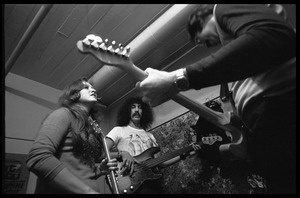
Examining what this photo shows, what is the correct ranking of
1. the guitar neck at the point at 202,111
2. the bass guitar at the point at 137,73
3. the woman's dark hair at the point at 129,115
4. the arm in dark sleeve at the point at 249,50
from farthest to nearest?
the woman's dark hair at the point at 129,115 < the guitar neck at the point at 202,111 < the bass guitar at the point at 137,73 < the arm in dark sleeve at the point at 249,50

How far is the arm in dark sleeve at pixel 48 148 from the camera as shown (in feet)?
3.08

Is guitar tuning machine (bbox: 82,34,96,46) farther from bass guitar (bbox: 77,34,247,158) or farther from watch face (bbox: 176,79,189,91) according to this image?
watch face (bbox: 176,79,189,91)

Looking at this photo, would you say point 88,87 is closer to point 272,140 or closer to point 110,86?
point 110,86

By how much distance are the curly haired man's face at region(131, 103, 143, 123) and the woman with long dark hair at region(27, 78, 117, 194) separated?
735mm

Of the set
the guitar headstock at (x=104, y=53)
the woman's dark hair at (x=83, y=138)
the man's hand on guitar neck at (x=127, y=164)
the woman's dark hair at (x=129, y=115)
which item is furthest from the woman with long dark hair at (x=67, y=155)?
the woman's dark hair at (x=129, y=115)

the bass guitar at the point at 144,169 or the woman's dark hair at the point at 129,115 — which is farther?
the woman's dark hair at the point at 129,115

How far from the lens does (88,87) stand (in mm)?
1562

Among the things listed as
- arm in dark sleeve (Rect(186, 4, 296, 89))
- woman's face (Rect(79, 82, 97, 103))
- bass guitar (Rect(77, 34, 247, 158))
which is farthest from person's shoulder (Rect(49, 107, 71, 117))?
arm in dark sleeve (Rect(186, 4, 296, 89))

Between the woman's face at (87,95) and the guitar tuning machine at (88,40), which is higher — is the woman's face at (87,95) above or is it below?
above

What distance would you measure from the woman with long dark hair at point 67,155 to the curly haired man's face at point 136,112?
74 cm

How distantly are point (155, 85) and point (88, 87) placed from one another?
2.95 ft

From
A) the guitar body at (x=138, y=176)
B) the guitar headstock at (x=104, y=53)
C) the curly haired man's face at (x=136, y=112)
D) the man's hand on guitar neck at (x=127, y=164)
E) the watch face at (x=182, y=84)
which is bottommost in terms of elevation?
the guitar body at (x=138, y=176)

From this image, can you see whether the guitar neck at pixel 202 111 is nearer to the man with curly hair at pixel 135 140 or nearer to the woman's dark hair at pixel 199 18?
the woman's dark hair at pixel 199 18

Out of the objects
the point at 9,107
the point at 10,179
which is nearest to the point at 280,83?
the point at 10,179
